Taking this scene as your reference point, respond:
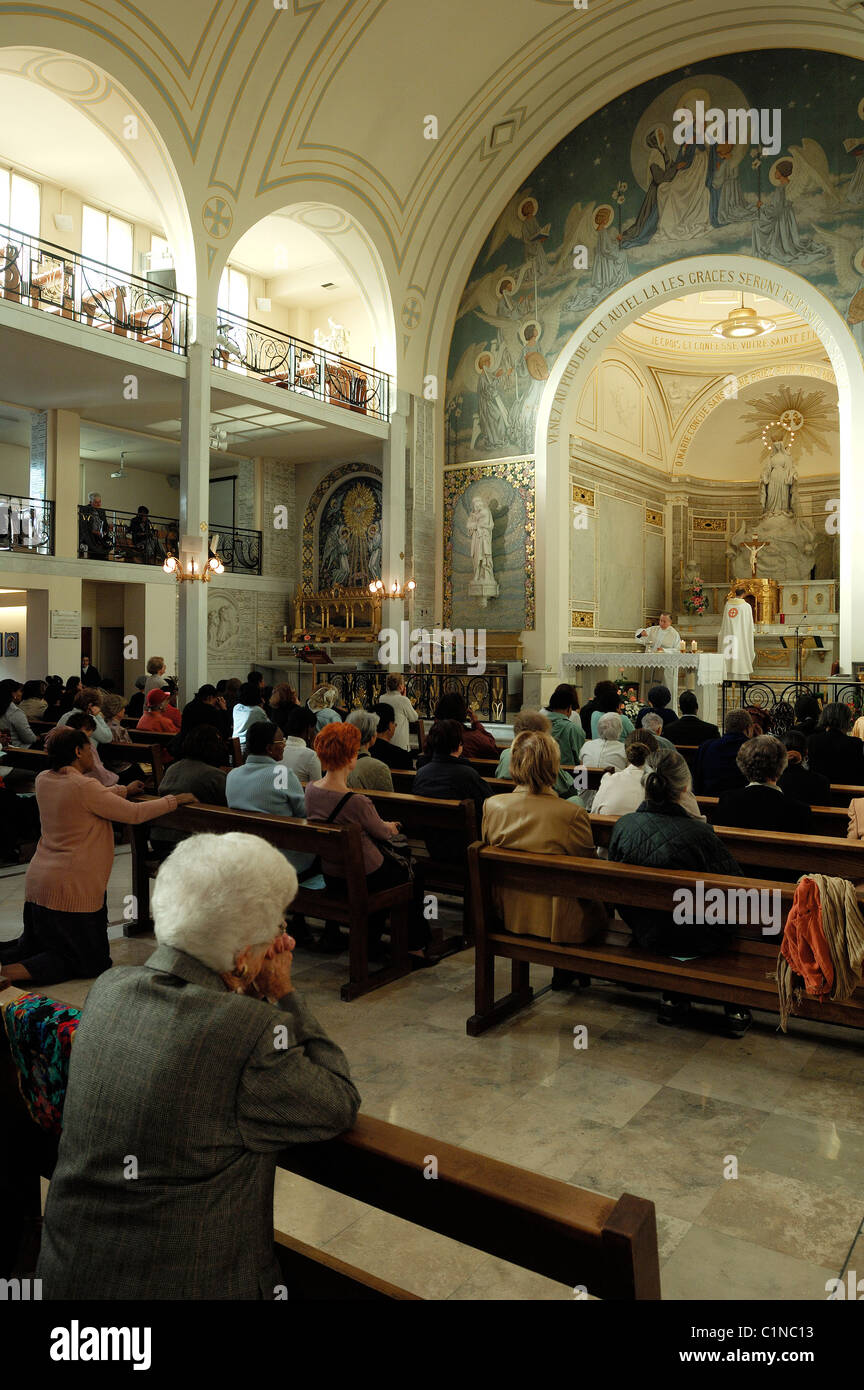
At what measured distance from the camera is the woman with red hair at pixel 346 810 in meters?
4.67

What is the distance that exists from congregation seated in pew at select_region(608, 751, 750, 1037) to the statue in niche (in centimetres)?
1719

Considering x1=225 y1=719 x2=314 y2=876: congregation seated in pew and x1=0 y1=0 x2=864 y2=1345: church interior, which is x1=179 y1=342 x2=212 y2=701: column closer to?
x1=0 y1=0 x2=864 y2=1345: church interior

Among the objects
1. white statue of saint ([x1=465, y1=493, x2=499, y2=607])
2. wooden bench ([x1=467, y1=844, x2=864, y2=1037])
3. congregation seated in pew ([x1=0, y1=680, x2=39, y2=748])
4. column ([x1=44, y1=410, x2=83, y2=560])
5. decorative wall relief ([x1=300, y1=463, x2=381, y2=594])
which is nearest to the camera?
wooden bench ([x1=467, y1=844, x2=864, y2=1037])

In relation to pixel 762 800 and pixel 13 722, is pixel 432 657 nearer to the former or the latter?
Answer: pixel 13 722

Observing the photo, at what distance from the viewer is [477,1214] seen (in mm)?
1641

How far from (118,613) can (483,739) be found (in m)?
12.6

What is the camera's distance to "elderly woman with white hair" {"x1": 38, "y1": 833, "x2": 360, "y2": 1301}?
161 cm

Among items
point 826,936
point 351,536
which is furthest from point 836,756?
point 351,536

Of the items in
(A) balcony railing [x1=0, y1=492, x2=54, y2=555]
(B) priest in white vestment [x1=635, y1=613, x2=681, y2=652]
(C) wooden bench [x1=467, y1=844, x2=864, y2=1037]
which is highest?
(A) balcony railing [x1=0, y1=492, x2=54, y2=555]

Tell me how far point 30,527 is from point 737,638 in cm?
1164

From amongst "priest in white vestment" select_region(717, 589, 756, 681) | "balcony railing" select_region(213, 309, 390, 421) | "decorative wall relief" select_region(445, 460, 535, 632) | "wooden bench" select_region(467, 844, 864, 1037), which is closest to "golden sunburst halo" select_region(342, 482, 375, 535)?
"decorative wall relief" select_region(445, 460, 535, 632)

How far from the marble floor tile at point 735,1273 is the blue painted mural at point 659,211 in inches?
522

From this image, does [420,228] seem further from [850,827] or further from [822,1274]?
[822,1274]

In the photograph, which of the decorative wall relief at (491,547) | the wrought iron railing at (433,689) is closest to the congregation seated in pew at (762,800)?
the wrought iron railing at (433,689)
